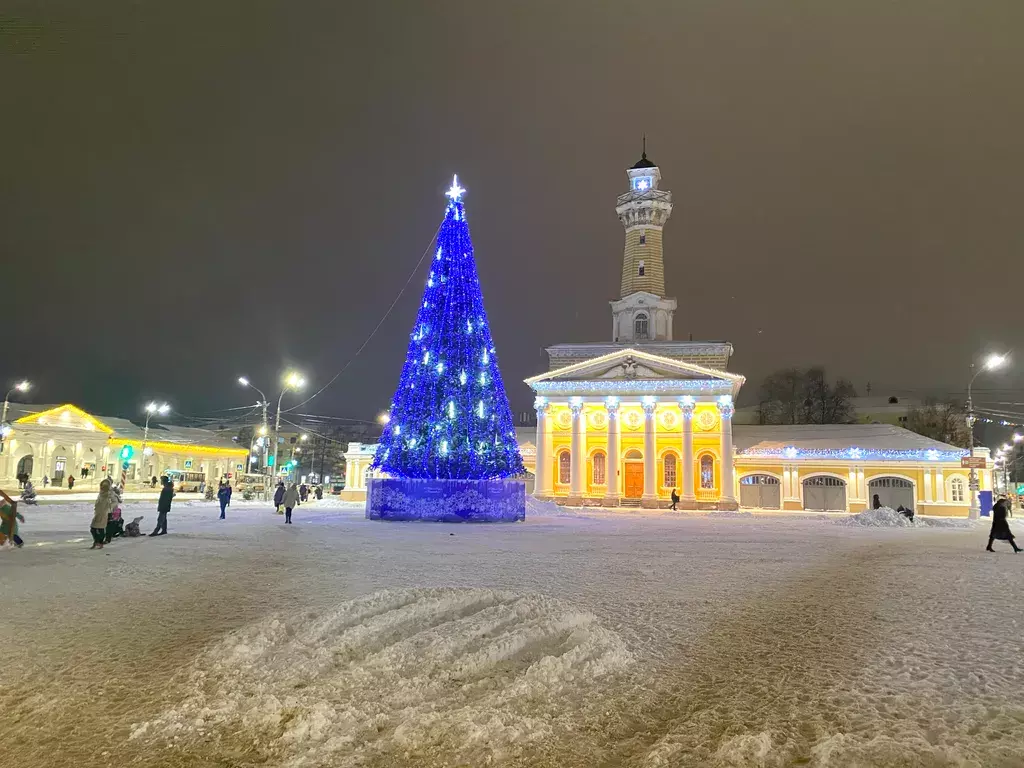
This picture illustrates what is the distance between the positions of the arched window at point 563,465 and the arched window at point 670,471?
7107 mm

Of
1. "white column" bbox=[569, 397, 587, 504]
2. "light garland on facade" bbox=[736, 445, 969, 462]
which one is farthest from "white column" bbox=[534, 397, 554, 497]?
"light garland on facade" bbox=[736, 445, 969, 462]

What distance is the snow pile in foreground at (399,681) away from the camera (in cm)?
404

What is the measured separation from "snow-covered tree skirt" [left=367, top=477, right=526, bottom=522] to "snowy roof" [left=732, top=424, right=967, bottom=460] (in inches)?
1058

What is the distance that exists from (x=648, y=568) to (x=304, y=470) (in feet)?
277

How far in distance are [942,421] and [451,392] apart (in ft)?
200

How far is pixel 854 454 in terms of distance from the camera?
41469 millimetres

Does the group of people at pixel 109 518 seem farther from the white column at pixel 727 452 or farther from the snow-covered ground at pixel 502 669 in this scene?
the white column at pixel 727 452

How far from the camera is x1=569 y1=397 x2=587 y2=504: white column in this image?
43.4 metres

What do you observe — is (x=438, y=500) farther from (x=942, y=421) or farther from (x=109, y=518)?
(x=942, y=421)

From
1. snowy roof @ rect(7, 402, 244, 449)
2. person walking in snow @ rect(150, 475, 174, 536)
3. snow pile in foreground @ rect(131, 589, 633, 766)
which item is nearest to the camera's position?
snow pile in foreground @ rect(131, 589, 633, 766)

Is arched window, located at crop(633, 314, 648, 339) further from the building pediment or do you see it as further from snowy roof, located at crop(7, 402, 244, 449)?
snowy roof, located at crop(7, 402, 244, 449)

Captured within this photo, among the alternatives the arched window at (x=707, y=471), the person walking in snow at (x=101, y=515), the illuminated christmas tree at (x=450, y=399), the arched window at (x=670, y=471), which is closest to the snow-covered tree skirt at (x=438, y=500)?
the illuminated christmas tree at (x=450, y=399)

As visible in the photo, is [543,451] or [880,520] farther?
[543,451]

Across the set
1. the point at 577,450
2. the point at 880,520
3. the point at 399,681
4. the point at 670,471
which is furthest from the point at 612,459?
the point at 399,681
